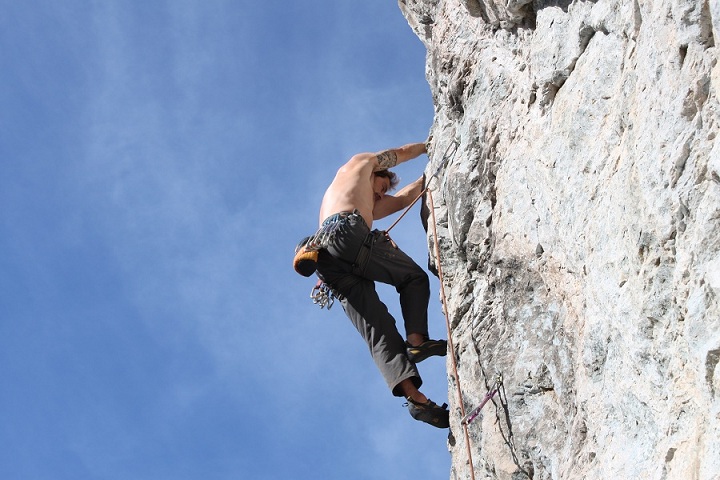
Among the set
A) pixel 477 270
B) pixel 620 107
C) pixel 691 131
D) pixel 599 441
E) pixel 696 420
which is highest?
pixel 477 270

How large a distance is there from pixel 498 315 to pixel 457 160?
1530 mm

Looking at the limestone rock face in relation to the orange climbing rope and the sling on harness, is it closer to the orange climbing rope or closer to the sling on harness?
the orange climbing rope

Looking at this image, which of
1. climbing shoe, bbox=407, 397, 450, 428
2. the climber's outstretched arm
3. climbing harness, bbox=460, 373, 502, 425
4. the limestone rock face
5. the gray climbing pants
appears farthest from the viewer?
the climber's outstretched arm

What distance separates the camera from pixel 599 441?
5160mm

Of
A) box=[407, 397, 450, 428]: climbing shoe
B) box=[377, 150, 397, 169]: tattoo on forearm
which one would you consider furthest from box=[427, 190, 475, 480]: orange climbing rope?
box=[377, 150, 397, 169]: tattoo on forearm

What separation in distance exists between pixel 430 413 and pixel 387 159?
272 cm

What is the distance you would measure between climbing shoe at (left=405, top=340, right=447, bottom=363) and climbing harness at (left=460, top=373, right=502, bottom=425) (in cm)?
81

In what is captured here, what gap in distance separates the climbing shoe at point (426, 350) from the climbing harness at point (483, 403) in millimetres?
811

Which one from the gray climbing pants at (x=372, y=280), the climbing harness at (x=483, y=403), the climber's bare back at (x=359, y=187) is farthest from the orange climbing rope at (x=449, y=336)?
the climber's bare back at (x=359, y=187)

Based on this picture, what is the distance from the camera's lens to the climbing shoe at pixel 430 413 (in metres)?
7.49

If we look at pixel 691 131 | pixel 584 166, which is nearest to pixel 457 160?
pixel 584 166

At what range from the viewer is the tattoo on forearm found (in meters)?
9.20

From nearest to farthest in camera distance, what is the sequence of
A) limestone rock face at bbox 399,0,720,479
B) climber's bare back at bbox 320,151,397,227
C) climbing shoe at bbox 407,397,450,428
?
limestone rock face at bbox 399,0,720,479, climbing shoe at bbox 407,397,450,428, climber's bare back at bbox 320,151,397,227

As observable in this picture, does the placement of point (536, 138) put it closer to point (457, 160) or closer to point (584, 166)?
point (584, 166)
